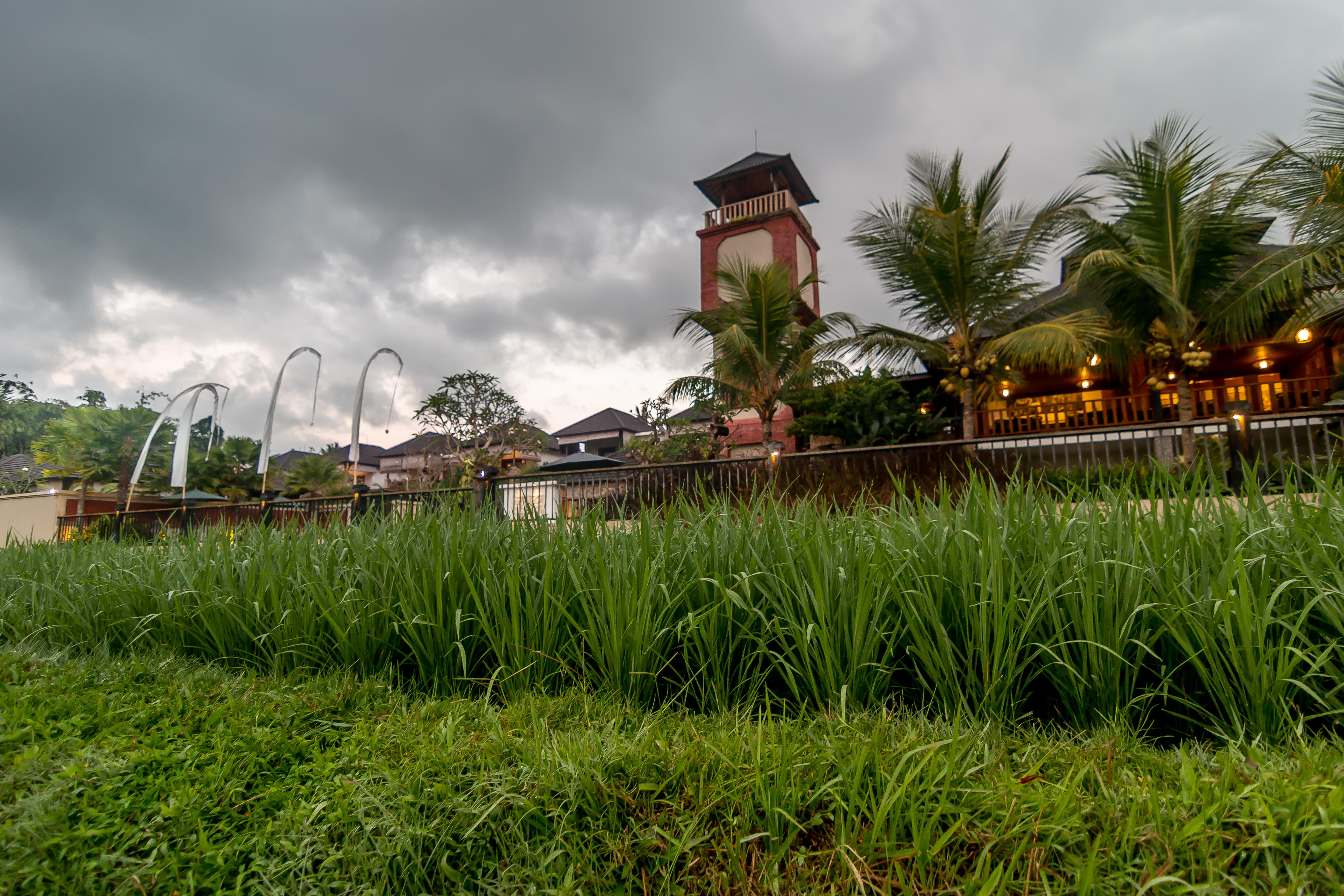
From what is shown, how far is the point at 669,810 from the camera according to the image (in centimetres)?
142

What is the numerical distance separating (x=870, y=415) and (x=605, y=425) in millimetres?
28704

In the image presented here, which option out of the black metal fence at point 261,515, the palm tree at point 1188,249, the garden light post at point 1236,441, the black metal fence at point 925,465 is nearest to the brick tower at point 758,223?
the palm tree at point 1188,249

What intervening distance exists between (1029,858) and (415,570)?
2569 millimetres

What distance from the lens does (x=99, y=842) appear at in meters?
1.50

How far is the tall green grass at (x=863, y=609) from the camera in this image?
1.83 m

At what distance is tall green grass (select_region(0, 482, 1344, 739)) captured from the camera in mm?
1834

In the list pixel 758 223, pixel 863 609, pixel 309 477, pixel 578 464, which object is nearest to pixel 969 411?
pixel 578 464

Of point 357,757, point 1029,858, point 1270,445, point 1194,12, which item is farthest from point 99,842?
point 1194,12

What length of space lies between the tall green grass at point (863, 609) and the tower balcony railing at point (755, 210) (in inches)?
759

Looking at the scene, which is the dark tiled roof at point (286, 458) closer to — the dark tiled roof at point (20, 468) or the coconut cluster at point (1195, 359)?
the dark tiled roof at point (20, 468)

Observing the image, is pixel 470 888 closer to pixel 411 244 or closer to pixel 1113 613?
pixel 1113 613

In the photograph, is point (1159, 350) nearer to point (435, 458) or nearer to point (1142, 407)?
point (1142, 407)

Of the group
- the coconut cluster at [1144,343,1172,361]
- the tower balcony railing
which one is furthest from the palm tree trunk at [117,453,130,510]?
the coconut cluster at [1144,343,1172,361]

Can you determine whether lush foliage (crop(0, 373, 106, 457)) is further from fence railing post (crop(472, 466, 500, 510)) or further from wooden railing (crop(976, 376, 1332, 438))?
wooden railing (crop(976, 376, 1332, 438))
